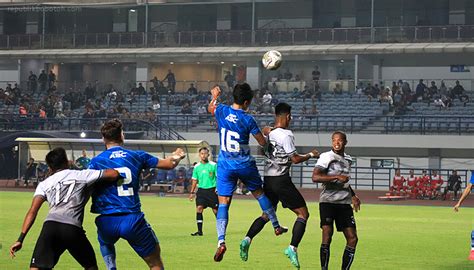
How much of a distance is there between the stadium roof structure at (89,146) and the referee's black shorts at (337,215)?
96.6 ft

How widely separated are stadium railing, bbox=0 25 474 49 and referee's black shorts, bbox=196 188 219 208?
120ft

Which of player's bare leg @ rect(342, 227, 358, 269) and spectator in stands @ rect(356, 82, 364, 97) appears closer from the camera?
player's bare leg @ rect(342, 227, 358, 269)

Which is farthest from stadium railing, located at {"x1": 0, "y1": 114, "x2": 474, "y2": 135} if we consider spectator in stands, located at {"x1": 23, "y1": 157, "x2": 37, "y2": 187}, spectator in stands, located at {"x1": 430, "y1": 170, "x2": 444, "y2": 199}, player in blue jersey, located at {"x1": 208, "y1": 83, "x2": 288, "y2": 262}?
player in blue jersey, located at {"x1": 208, "y1": 83, "x2": 288, "y2": 262}

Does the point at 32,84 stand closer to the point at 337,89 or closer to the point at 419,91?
the point at 337,89

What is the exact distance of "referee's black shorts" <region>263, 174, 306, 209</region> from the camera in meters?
15.6

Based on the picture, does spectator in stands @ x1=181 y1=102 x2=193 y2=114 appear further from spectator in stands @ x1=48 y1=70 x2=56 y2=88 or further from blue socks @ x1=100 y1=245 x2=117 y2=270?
blue socks @ x1=100 y1=245 x2=117 y2=270

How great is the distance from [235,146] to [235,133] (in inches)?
7.5

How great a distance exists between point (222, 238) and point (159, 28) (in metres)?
52.4

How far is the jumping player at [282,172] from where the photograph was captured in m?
15.4

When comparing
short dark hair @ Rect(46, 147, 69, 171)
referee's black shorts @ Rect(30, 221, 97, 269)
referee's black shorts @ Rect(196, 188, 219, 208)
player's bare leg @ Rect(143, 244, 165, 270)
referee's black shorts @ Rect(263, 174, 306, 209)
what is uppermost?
short dark hair @ Rect(46, 147, 69, 171)

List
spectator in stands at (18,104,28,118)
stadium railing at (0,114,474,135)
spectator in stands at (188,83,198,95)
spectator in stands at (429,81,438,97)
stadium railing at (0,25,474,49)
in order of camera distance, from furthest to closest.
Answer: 1. spectator in stands at (188,83,198,95)
2. stadium railing at (0,25,474,49)
3. spectator in stands at (18,104,28,118)
4. spectator in stands at (429,81,438,97)
5. stadium railing at (0,114,474,135)

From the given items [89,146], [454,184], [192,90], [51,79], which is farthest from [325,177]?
[51,79]

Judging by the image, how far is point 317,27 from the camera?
61.8 meters

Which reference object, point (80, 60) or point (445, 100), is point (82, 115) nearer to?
point (80, 60)
